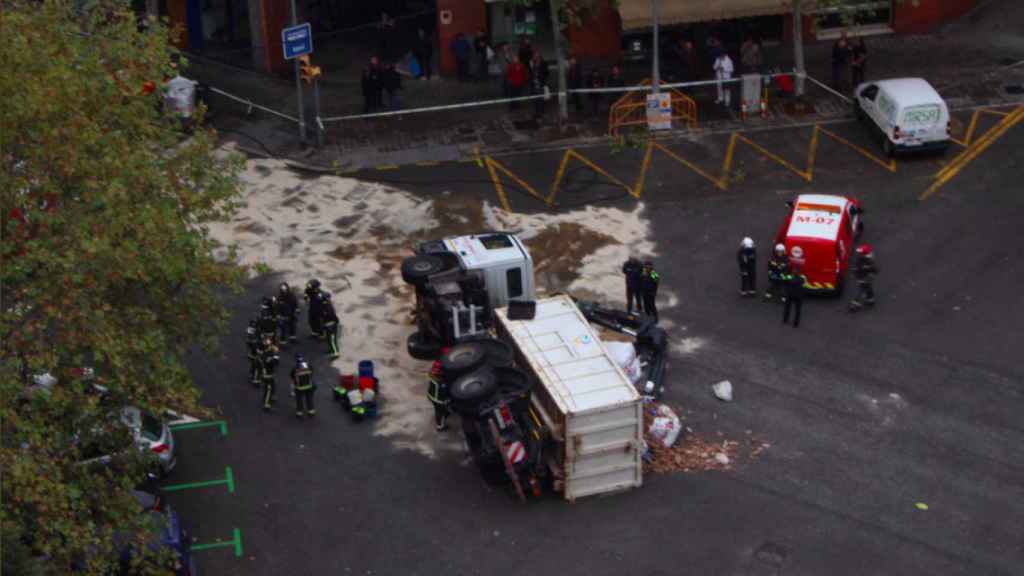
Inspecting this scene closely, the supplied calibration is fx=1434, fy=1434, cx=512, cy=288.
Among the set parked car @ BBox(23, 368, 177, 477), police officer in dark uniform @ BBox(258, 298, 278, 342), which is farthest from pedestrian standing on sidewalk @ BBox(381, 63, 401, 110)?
parked car @ BBox(23, 368, 177, 477)

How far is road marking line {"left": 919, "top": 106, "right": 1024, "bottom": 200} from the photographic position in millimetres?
34344

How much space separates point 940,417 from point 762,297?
5.39m

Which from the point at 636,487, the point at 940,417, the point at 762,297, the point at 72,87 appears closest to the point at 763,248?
the point at 762,297

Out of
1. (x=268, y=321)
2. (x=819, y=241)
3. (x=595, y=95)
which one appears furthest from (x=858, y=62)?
(x=268, y=321)

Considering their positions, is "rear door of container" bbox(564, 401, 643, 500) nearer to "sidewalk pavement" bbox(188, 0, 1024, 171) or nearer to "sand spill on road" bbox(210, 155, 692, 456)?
"sand spill on road" bbox(210, 155, 692, 456)

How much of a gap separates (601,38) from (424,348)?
17.7 metres

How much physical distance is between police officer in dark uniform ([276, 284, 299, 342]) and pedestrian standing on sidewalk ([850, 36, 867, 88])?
1805 centimetres

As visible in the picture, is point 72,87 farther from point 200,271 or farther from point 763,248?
point 763,248

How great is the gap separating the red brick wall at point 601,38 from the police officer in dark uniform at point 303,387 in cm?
1916

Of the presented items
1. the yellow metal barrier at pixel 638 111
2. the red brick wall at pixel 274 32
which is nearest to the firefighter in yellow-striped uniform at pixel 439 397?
the yellow metal barrier at pixel 638 111

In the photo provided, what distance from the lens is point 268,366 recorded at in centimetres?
2605

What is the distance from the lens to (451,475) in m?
24.5

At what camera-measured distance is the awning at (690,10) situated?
40156 millimetres

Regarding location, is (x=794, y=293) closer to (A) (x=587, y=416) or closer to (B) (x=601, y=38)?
(A) (x=587, y=416)
